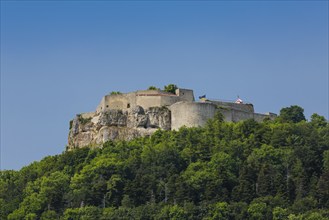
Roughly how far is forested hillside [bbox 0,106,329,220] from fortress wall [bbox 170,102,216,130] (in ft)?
3.31

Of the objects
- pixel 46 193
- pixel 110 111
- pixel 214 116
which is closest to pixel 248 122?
pixel 214 116

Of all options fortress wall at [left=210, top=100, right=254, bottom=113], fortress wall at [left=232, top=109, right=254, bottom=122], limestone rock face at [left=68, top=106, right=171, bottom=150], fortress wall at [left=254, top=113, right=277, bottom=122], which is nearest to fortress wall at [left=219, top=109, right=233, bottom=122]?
fortress wall at [left=232, top=109, right=254, bottom=122]

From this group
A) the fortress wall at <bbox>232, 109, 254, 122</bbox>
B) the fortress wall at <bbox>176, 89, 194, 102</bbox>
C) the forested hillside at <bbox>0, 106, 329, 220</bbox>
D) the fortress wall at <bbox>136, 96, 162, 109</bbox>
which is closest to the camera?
the forested hillside at <bbox>0, 106, 329, 220</bbox>

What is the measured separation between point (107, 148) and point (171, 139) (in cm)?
447

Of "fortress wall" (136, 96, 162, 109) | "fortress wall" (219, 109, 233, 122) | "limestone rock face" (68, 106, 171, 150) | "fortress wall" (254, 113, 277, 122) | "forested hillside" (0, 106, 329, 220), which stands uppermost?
"fortress wall" (136, 96, 162, 109)

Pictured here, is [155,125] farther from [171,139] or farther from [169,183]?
[169,183]

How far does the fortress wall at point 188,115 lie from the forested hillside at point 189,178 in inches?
39.7

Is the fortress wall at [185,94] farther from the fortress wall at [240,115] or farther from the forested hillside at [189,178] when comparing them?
the forested hillside at [189,178]

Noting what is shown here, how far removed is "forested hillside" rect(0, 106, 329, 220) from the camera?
71125 mm

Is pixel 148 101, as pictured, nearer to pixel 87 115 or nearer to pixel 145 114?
pixel 145 114

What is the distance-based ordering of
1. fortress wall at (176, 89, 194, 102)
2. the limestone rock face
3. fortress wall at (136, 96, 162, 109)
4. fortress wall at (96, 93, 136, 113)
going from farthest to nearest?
fortress wall at (176, 89, 194, 102), fortress wall at (96, 93, 136, 113), fortress wall at (136, 96, 162, 109), the limestone rock face

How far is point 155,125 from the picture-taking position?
83062 mm

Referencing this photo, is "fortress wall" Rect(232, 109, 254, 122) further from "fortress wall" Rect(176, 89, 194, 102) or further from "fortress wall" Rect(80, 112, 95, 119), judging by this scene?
"fortress wall" Rect(80, 112, 95, 119)

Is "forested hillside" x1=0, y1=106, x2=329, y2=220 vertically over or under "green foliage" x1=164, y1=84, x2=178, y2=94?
under
